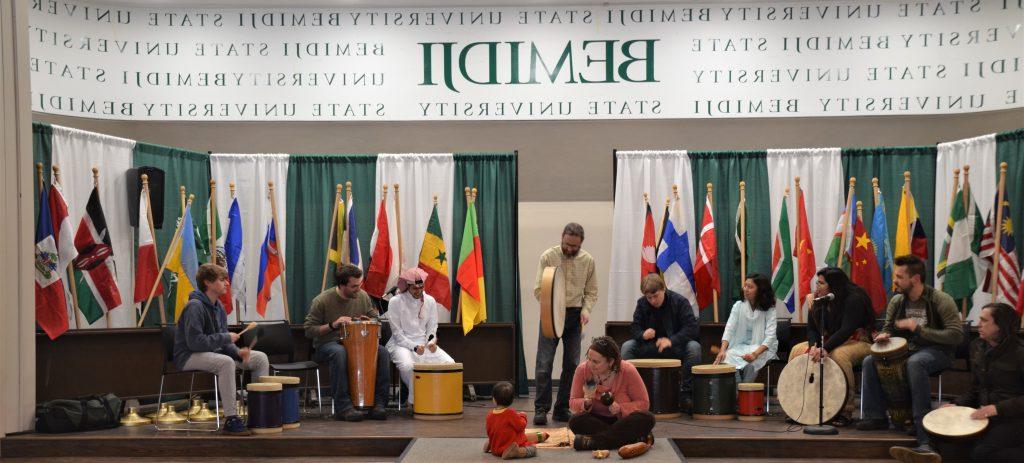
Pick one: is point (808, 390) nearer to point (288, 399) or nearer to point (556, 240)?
point (556, 240)

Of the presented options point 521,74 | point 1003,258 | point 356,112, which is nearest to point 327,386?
point 356,112

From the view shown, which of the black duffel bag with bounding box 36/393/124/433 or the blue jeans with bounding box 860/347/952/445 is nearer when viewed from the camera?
the blue jeans with bounding box 860/347/952/445

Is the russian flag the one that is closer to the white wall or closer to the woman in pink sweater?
the white wall

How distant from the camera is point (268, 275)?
8.79 meters

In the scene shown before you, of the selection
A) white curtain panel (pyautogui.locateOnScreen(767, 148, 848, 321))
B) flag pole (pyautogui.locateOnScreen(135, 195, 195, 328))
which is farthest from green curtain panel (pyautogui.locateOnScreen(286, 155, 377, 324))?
white curtain panel (pyautogui.locateOnScreen(767, 148, 848, 321))

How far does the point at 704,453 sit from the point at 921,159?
4097 mm

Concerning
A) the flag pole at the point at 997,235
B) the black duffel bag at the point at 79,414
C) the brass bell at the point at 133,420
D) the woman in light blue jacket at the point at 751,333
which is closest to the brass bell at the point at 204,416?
the brass bell at the point at 133,420

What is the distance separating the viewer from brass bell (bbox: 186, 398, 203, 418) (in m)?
7.40

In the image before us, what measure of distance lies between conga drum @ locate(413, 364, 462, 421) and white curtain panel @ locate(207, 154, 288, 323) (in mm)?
2118

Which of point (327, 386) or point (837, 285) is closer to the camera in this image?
point (837, 285)

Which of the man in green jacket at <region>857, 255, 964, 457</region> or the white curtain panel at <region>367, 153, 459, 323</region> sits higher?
the white curtain panel at <region>367, 153, 459, 323</region>

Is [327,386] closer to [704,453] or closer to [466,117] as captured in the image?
[466,117]

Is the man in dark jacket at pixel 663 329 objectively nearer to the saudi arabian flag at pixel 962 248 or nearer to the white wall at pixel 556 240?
the white wall at pixel 556 240

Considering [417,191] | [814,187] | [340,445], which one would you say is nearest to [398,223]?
[417,191]
